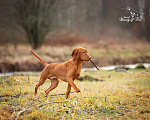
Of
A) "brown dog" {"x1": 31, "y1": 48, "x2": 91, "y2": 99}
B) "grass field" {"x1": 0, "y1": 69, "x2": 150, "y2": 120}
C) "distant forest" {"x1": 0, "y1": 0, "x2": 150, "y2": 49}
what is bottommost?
"grass field" {"x1": 0, "y1": 69, "x2": 150, "y2": 120}

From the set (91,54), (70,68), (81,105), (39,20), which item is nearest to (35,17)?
(39,20)

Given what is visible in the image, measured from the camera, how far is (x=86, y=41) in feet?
45.7

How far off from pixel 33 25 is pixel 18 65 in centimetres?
313

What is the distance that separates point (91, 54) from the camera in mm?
10562

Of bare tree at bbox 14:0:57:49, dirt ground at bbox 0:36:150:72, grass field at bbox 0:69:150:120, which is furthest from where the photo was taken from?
bare tree at bbox 14:0:57:49

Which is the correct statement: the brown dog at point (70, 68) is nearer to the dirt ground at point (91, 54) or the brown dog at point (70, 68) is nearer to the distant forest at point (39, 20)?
the dirt ground at point (91, 54)

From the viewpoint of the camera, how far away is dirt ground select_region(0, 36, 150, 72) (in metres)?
8.94

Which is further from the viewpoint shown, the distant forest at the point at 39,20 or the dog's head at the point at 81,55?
the distant forest at the point at 39,20

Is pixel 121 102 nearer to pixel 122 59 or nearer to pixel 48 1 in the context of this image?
pixel 122 59

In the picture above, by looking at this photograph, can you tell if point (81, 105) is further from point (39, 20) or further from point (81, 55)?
point (39, 20)

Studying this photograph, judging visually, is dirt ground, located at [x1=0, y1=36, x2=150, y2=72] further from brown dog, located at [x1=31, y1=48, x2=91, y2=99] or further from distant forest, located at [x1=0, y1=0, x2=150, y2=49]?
brown dog, located at [x1=31, y1=48, x2=91, y2=99]

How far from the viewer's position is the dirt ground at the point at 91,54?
8938 mm

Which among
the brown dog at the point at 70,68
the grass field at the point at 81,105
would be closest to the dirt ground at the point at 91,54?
the grass field at the point at 81,105

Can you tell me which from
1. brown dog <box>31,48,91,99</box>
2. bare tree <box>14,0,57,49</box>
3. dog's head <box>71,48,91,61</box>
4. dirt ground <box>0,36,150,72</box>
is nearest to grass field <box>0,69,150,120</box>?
brown dog <box>31,48,91,99</box>
